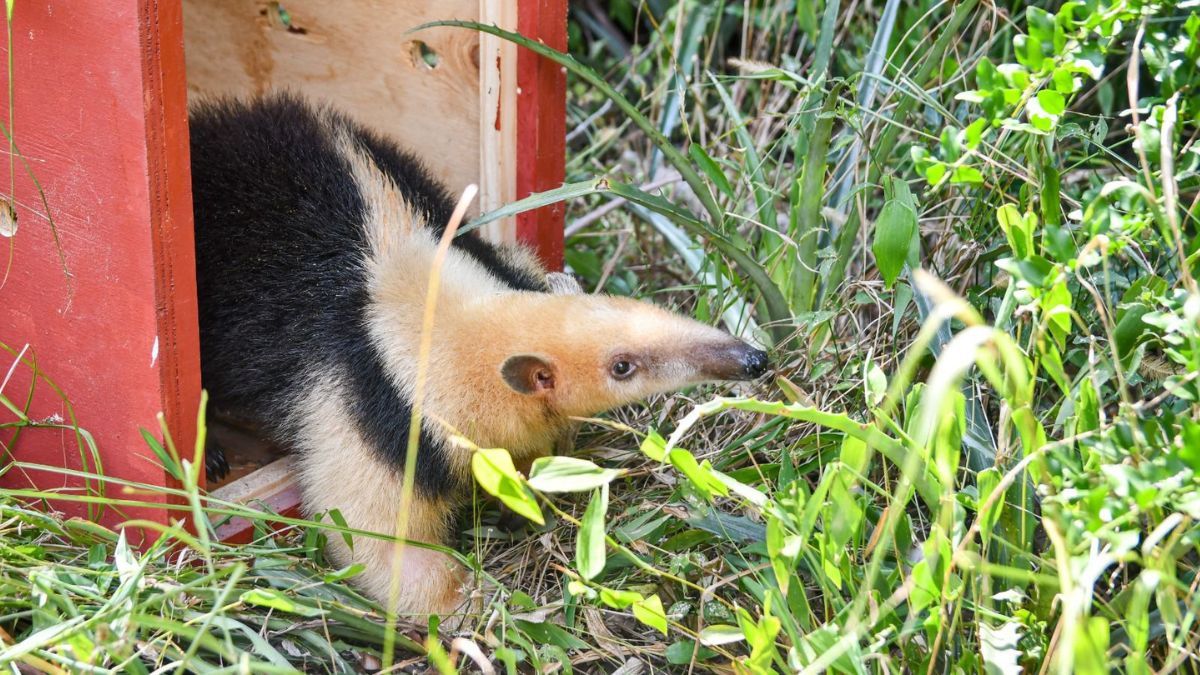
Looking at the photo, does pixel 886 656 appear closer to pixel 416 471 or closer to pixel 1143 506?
pixel 1143 506

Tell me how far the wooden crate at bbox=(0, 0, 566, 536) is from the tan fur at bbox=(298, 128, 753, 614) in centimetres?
35

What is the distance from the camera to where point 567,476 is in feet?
7.80

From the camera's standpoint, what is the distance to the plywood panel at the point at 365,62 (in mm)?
4098

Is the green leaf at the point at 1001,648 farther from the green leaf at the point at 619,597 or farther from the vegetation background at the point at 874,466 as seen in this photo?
the green leaf at the point at 619,597

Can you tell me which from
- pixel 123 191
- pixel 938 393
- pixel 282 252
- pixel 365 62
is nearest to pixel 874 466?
pixel 938 393

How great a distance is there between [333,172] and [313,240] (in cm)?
23

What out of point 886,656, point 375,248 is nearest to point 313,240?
point 375,248

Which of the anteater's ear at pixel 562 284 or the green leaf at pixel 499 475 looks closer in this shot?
the green leaf at pixel 499 475

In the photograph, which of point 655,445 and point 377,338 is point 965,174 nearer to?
point 655,445

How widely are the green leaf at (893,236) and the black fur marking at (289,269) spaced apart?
1.18m

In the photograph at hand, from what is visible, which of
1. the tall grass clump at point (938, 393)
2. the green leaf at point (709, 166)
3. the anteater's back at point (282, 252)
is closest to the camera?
the tall grass clump at point (938, 393)

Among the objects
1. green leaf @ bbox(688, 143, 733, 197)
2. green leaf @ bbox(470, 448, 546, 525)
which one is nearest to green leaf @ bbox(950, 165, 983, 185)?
green leaf @ bbox(470, 448, 546, 525)

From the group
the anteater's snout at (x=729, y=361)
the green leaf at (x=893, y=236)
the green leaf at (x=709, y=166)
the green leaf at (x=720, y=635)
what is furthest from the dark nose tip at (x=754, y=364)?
the green leaf at (x=720, y=635)

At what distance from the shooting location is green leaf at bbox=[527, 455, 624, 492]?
235cm
